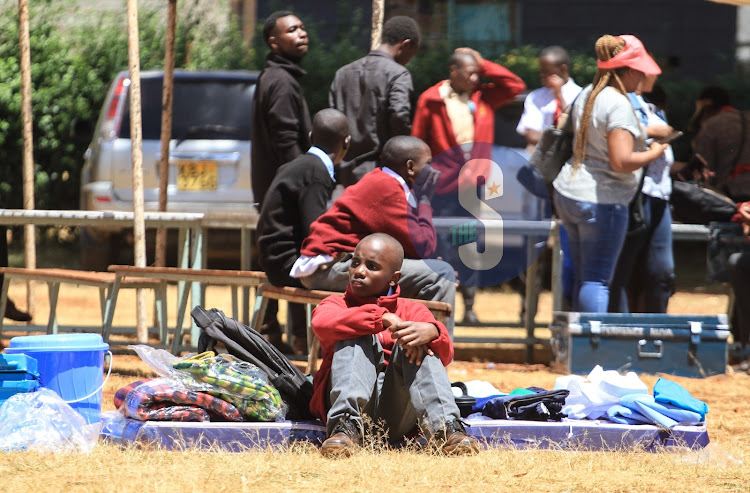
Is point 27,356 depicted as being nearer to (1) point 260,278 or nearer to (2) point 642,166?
(1) point 260,278

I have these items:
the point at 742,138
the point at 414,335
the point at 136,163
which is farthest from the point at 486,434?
the point at 742,138

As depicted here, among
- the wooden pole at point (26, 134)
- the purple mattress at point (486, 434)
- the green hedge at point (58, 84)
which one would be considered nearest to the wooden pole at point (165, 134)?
the wooden pole at point (26, 134)

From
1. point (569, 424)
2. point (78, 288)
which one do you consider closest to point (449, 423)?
point (569, 424)

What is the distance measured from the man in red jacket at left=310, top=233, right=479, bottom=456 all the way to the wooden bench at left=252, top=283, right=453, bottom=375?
3.20ft

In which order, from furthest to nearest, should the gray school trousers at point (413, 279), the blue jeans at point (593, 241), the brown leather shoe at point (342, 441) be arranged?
the blue jeans at point (593, 241) → the gray school trousers at point (413, 279) → the brown leather shoe at point (342, 441)

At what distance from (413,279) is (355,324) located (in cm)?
162

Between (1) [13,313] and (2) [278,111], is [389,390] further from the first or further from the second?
(1) [13,313]

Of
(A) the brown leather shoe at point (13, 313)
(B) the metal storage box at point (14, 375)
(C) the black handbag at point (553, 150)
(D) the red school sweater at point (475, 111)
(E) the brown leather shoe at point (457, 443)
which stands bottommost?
(A) the brown leather shoe at point (13, 313)

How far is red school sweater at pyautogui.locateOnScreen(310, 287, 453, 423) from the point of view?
4656mm

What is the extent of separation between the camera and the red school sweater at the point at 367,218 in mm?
6016

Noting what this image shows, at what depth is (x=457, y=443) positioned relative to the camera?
4.54m

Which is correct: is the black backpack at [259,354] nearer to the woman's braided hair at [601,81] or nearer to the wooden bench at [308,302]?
the wooden bench at [308,302]

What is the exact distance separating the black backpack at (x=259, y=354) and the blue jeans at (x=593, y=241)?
2325 millimetres

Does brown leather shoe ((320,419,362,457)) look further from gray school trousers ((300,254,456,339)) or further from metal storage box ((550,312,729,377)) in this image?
metal storage box ((550,312,729,377))
